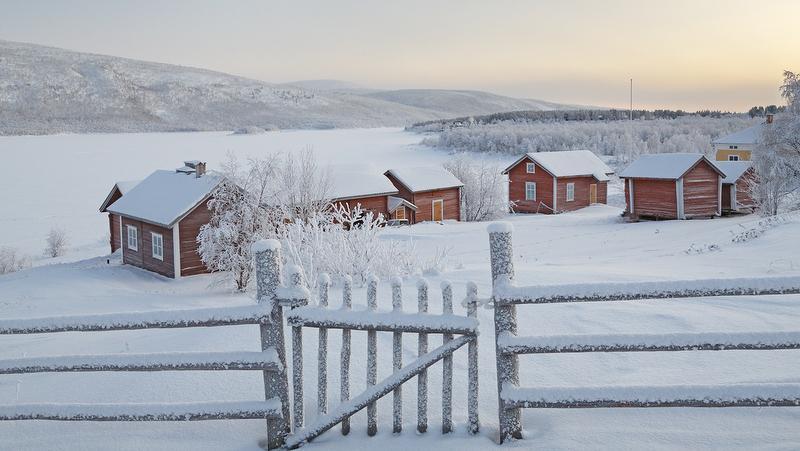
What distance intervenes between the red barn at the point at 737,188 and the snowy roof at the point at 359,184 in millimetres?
20251

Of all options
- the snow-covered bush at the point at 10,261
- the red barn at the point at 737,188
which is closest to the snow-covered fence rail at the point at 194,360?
the snow-covered bush at the point at 10,261

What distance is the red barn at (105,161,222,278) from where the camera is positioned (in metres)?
27.3

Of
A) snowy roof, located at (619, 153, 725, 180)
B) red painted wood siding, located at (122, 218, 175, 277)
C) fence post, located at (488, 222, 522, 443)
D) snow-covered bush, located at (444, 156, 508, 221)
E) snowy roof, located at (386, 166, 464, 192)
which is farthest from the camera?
snow-covered bush, located at (444, 156, 508, 221)

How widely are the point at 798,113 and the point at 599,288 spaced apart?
35623 millimetres

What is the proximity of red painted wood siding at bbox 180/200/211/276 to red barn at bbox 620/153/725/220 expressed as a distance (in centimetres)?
2465

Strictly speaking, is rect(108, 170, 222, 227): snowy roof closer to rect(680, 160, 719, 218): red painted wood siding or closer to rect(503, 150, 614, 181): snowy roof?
rect(503, 150, 614, 181): snowy roof

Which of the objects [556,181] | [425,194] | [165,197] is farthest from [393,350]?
[556,181]

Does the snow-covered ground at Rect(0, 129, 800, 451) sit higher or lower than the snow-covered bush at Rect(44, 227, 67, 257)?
higher

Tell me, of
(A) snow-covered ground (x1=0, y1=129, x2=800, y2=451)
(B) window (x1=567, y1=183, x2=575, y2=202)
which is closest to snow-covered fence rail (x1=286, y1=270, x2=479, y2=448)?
(A) snow-covered ground (x1=0, y1=129, x2=800, y2=451)

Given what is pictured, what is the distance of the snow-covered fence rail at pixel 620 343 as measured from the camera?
13.9 feet

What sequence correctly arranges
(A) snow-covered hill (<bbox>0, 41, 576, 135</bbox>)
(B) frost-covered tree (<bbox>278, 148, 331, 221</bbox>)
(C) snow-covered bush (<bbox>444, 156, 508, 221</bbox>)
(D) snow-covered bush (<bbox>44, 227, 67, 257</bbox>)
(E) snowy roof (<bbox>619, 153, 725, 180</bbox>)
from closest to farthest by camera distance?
(B) frost-covered tree (<bbox>278, 148, 331, 221</bbox>) → (D) snow-covered bush (<bbox>44, 227, 67, 257</bbox>) → (E) snowy roof (<bbox>619, 153, 725, 180</bbox>) → (C) snow-covered bush (<bbox>444, 156, 508, 221</bbox>) → (A) snow-covered hill (<bbox>0, 41, 576, 135</bbox>)

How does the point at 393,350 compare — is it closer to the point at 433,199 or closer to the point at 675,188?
the point at 675,188

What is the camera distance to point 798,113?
33812 mm

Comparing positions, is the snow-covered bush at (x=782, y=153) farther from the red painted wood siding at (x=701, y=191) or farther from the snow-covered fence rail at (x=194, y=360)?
the snow-covered fence rail at (x=194, y=360)
